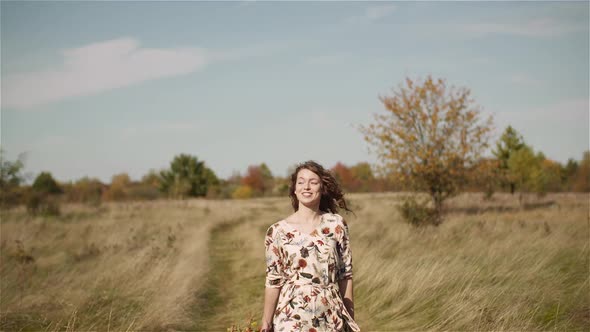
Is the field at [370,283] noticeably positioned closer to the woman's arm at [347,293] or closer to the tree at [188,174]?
the woman's arm at [347,293]

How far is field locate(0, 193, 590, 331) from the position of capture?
5930 millimetres

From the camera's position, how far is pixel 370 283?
7895mm

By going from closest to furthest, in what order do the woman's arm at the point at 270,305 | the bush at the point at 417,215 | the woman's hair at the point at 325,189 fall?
the woman's arm at the point at 270,305, the woman's hair at the point at 325,189, the bush at the point at 417,215

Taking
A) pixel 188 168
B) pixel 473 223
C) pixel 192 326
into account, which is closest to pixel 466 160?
pixel 473 223

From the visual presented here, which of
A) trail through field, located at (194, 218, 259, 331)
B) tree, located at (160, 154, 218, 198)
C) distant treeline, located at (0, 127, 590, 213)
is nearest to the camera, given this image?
trail through field, located at (194, 218, 259, 331)

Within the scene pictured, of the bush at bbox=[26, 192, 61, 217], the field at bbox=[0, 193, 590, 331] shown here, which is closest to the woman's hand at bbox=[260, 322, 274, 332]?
the field at bbox=[0, 193, 590, 331]

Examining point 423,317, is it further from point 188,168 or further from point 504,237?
point 188,168

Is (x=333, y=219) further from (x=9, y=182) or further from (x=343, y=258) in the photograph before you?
(x=9, y=182)

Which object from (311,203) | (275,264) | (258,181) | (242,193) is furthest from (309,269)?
(258,181)

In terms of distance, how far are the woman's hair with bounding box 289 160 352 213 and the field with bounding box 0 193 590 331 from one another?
8.21ft

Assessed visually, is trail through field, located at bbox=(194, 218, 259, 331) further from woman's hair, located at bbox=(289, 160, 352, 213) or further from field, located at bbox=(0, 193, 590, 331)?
woman's hair, located at bbox=(289, 160, 352, 213)

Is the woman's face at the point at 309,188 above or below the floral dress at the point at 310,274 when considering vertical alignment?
above

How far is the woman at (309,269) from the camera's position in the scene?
342cm

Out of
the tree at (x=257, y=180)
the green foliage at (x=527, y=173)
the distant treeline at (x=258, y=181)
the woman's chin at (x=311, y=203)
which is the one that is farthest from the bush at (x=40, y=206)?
the tree at (x=257, y=180)
